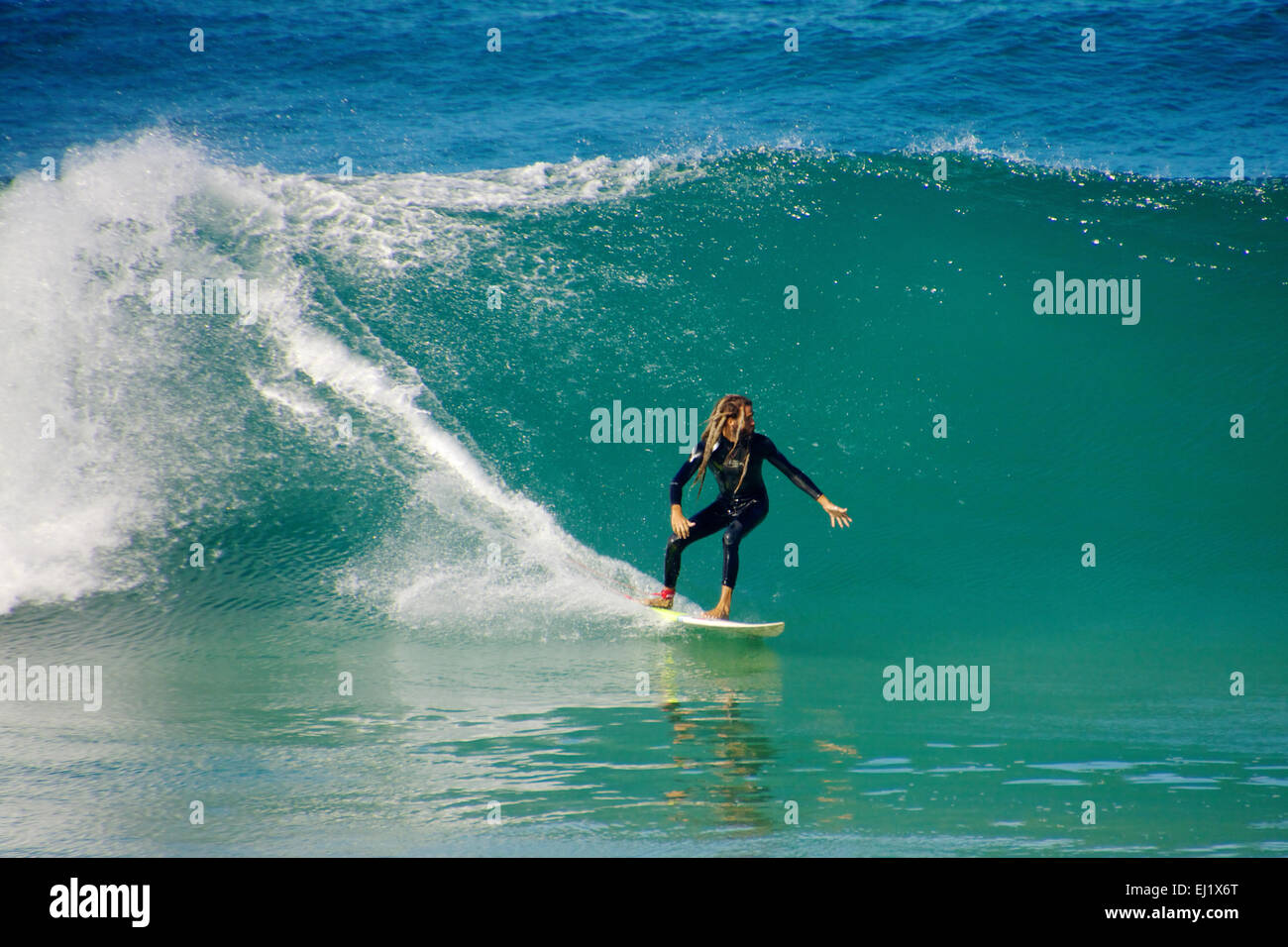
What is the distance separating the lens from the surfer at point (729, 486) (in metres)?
6.68

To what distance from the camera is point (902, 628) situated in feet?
22.9

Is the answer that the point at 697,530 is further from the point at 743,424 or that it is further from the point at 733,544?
the point at 743,424

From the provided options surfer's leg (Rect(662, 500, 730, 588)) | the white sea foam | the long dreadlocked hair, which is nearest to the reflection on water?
surfer's leg (Rect(662, 500, 730, 588))

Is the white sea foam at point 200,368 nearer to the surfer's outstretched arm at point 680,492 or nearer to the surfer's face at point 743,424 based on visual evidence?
the surfer's outstretched arm at point 680,492

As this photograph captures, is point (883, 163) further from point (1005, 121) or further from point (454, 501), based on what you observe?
point (454, 501)

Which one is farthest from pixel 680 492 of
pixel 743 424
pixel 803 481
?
pixel 803 481

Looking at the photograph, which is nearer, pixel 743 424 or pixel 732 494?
pixel 743 424

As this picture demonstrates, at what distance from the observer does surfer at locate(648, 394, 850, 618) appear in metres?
6.68

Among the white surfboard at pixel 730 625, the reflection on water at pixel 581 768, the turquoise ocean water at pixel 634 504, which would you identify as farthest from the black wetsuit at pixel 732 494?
the reflection on water at pixel 581 768

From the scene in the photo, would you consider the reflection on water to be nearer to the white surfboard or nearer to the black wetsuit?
the white surfboard

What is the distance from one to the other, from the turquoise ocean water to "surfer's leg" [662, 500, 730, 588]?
55 centimetres

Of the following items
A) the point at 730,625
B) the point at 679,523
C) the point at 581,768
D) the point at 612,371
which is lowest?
the point at 581,768

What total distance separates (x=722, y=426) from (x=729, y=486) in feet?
1.42

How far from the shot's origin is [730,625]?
643cm
